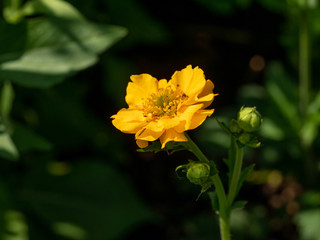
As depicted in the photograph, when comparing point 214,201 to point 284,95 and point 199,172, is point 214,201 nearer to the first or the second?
point 199,172

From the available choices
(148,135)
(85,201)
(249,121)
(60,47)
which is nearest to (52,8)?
(60,47)

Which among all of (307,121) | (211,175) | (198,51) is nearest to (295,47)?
(307,121)

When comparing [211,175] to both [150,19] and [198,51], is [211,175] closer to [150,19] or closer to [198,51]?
[150,19]

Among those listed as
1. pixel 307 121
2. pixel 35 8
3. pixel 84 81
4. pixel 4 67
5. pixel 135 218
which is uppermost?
pixel 35 8

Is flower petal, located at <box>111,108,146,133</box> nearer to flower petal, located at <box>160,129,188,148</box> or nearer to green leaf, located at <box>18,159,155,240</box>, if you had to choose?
flower petal, located at <box>160,129,188,148</box>

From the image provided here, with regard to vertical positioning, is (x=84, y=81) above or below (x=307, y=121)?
below

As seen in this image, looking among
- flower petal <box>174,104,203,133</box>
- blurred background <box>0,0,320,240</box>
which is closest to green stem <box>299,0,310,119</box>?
blurred background <box>0,0,320,240</box>
